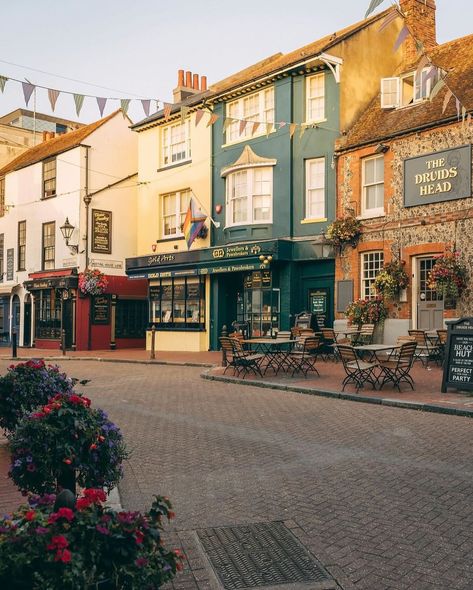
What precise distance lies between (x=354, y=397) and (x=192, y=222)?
13822 millimetres

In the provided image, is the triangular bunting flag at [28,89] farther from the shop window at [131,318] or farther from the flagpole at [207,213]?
the shop window at [131,318]

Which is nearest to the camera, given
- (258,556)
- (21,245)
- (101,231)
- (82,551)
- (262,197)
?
(82,551)

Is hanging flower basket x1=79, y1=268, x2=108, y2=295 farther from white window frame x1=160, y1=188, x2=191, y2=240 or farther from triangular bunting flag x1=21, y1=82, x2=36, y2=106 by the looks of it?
triangular bunting flag x1=21, y1=82, x2=36, y2=106

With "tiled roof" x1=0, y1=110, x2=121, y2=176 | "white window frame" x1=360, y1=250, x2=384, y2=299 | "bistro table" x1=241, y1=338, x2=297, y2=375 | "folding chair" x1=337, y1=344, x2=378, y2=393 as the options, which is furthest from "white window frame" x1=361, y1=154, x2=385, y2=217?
"tiled roof" x1=0, y1=110, x2=121, y2=176

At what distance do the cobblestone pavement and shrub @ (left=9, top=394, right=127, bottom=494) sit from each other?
0.67 metres

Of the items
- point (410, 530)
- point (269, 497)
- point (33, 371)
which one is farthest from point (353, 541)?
point (33, 371)

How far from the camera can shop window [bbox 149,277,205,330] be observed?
24547mm

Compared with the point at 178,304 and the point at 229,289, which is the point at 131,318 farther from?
the point at 229,289

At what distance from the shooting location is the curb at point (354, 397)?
32.5 feet

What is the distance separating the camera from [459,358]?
11445mm

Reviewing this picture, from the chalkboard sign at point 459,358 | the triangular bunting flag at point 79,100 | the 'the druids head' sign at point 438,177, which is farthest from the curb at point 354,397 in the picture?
the 'the druids head' sign at point 438,177

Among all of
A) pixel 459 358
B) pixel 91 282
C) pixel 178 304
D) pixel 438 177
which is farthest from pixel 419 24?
pixel 91 282

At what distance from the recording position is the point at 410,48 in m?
21.8

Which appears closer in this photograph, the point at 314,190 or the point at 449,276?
the point at 449,276
